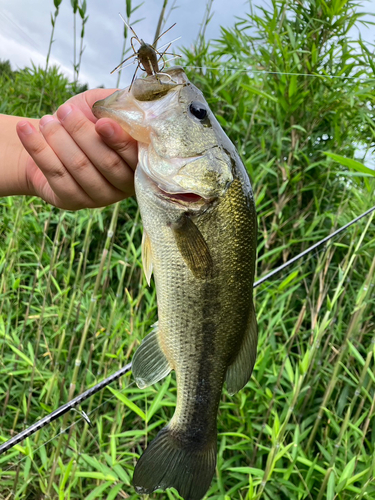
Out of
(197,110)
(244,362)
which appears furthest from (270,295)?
(197,110)

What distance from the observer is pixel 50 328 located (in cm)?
277

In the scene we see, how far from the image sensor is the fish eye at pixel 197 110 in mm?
985

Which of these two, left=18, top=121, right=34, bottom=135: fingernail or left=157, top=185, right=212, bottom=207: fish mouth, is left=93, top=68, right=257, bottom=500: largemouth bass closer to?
left=157, top=185, right=212, bottom=207: fish mouth

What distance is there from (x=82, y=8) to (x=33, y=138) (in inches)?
33.0

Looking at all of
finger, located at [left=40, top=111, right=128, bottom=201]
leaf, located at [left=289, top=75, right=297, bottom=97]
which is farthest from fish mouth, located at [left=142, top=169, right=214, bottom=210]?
leaf, located at [left=289, top=75, right=297, bottom=97]

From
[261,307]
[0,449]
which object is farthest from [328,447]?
[0,449]

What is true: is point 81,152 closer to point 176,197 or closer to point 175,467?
point 176,197

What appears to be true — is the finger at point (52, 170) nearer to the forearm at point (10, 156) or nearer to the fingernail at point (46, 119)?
the fingernail at point (46, 119)

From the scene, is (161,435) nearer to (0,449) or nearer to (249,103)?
(0,449)

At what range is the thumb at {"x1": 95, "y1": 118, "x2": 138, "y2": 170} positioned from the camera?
98 centimetres

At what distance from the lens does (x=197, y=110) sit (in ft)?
3.24

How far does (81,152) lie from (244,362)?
2.51 ft

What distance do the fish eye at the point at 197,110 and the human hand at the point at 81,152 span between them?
19 centimetres

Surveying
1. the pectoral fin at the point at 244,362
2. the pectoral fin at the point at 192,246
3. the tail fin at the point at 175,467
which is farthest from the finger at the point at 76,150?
the tail fin at the point at 175,467
